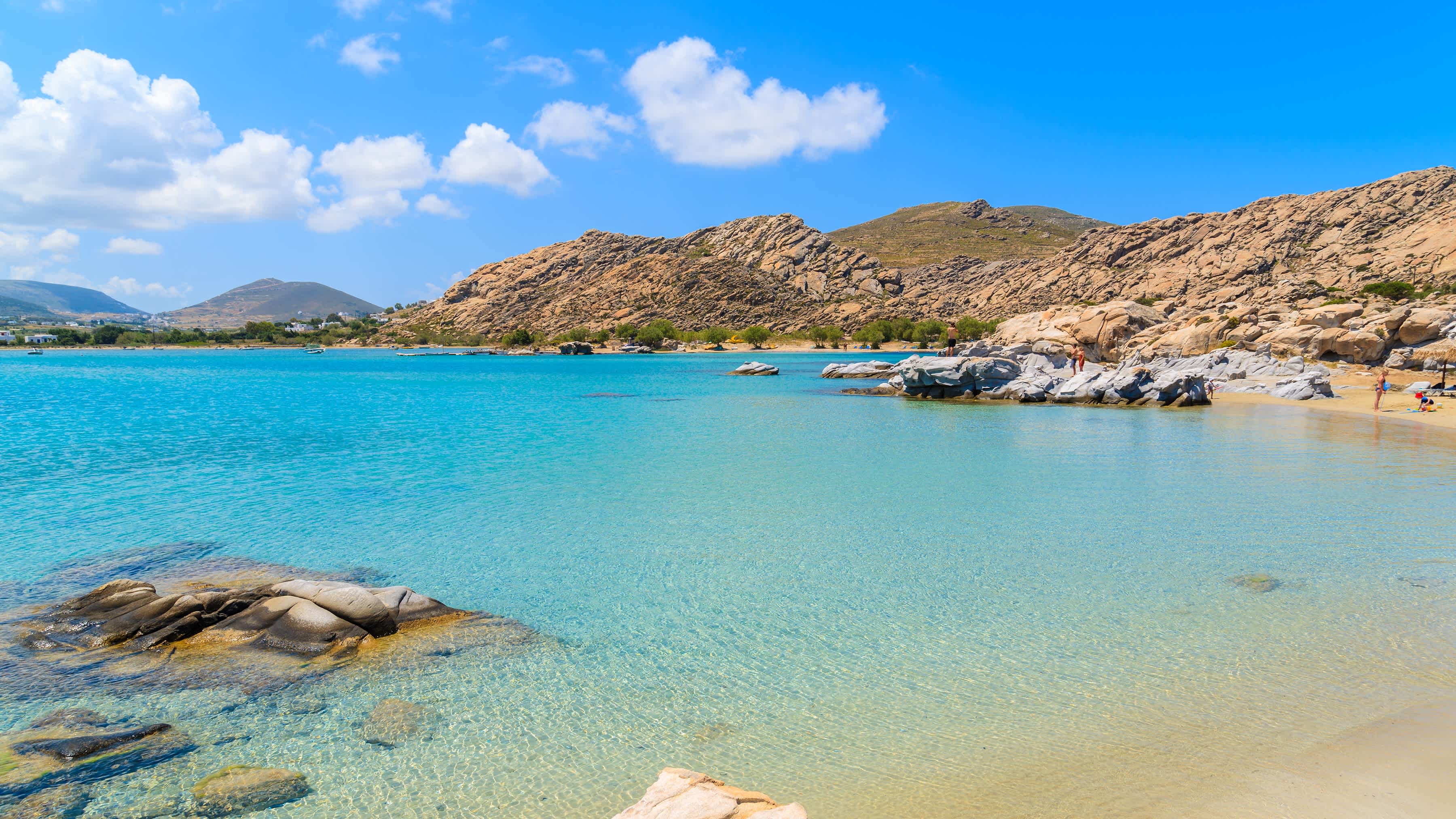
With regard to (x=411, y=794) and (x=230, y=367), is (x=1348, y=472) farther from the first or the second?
(x=230, y=367)

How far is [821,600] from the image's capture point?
963 centimetres

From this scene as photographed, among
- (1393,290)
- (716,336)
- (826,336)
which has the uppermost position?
(1393,290)

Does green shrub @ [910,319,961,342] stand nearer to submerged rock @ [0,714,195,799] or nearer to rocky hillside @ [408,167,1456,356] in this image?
rocky hillside @ [408,167,1456,356]

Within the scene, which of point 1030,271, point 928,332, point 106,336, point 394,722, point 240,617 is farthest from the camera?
point 106,336

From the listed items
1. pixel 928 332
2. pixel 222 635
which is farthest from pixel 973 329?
pixel 222 635

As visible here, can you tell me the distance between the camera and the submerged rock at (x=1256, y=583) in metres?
9.76

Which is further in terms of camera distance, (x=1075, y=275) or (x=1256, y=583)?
(x=1075, y=275)

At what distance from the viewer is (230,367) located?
98500 mm

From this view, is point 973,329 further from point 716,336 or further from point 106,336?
point 106,336

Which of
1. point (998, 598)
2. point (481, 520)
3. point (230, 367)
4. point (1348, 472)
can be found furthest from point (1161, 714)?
point (230, 367)

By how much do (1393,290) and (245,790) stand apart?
95271mm

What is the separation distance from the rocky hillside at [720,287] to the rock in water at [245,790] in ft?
494

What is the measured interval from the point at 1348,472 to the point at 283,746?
73.6 feet

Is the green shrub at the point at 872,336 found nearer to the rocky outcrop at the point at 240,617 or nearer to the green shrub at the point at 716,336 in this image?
the green shrub at the point at 716,336
